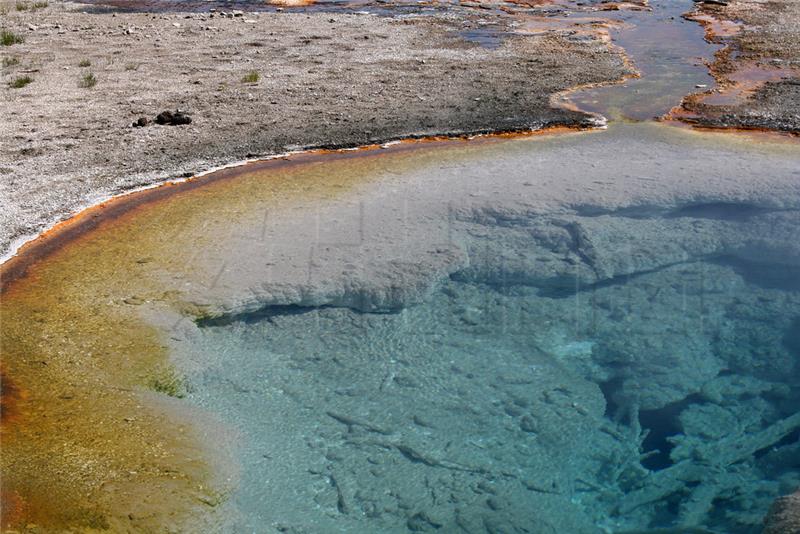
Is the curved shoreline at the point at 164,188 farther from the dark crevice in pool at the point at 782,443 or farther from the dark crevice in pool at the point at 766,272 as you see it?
the dark crevice in pool at the point at 782,443

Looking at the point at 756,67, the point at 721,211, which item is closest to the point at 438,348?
the point at 721,211

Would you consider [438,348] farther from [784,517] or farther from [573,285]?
[784,517]

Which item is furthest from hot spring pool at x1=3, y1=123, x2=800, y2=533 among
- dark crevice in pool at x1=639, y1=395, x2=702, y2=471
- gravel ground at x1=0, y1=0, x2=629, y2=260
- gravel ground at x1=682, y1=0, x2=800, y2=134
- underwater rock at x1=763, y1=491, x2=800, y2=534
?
gravel ground at x1=682, y1=0, x2=800, y2=134

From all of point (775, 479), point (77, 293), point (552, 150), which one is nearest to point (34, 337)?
point (77, 293)

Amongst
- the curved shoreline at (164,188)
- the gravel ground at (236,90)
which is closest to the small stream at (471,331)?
the curved shoreline at (164,188)

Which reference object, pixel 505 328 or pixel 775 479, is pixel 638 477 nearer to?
pixel 775 479
